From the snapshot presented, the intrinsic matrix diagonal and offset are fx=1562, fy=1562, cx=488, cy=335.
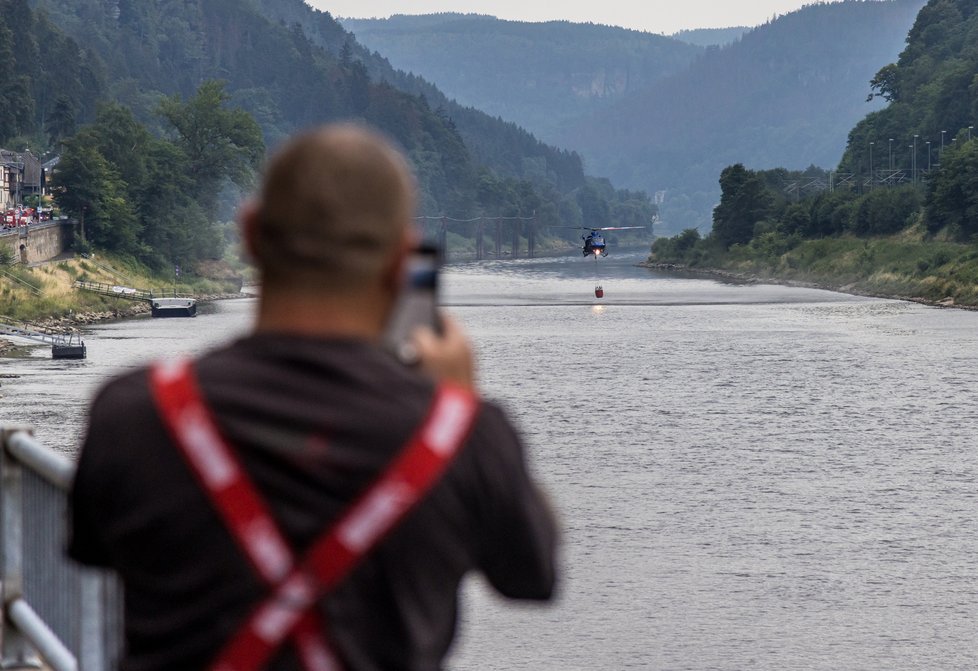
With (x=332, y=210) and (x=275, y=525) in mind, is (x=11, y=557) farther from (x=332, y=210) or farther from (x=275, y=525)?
(x=332, y=210)

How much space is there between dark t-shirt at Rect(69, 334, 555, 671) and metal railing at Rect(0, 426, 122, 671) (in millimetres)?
2771

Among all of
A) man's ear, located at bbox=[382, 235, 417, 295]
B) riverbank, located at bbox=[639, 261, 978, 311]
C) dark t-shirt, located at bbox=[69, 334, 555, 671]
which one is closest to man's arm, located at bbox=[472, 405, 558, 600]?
dark t-shirt, located at bbox=[69, 334, 555, 671]

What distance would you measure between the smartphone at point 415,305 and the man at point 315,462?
0.10ft

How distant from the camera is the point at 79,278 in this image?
136000 mm

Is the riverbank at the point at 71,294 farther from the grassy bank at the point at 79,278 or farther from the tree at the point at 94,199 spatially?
the tree at the point at 94,199

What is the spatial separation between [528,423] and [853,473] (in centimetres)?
1443

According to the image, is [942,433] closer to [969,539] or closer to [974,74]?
[969,539]

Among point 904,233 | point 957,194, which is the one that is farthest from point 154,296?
point 904,233

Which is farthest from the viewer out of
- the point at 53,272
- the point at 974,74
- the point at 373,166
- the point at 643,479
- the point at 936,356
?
the point at 974,74

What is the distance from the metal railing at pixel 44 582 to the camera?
20.6ft

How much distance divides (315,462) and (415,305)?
1.27 ft

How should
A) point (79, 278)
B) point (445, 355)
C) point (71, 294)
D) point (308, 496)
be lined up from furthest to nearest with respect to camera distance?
point (79, 278) < point (71, 294) < point (445, 355) < point (308, 496)

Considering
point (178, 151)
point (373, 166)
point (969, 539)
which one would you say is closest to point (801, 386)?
point (969, 539)

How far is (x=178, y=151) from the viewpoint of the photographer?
169 metres
